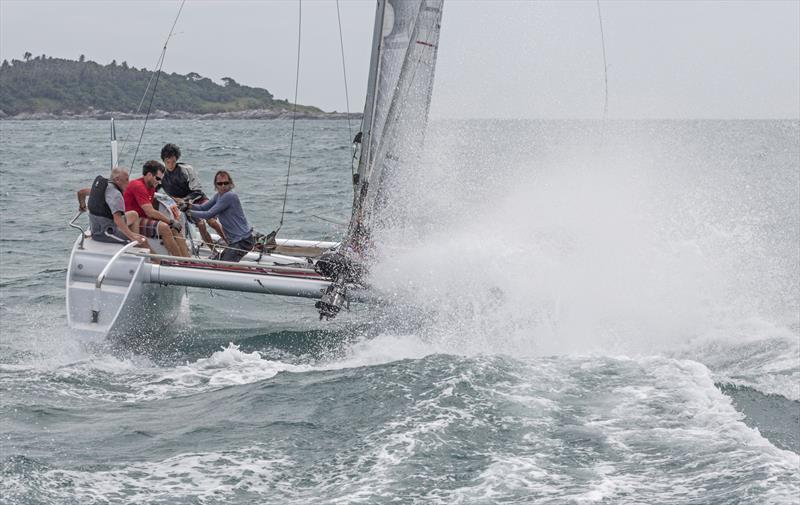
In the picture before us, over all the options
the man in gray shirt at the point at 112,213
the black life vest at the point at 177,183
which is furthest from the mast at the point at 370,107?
the man in gray shirt at the point at 112,213

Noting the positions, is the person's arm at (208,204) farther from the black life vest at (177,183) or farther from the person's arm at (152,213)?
the black life vest at (177,183)

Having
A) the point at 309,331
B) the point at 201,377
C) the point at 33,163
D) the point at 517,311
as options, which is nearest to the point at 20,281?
the point at 309,331

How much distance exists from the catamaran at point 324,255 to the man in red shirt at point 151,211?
128mm

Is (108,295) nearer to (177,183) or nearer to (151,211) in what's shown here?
(151,211)

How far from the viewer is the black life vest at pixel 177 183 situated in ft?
32.2

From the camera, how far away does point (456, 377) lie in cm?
682

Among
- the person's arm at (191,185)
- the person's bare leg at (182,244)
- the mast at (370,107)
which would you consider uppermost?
the mast at (370,107)

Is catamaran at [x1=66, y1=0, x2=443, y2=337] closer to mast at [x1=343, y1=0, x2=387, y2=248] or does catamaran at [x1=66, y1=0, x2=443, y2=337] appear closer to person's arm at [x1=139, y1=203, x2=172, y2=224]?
mast at [x1=343, y1=0, x2=387, y2=248]

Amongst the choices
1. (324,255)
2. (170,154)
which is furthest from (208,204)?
(324,255)

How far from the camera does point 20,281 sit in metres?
11.9

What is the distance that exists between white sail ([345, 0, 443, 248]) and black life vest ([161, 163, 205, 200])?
5.19ft

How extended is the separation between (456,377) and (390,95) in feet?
11.7

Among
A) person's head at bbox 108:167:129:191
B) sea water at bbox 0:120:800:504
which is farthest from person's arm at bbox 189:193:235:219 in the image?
sea water at bbox 0:120:800:504

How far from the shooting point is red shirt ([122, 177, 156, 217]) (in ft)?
28.8
